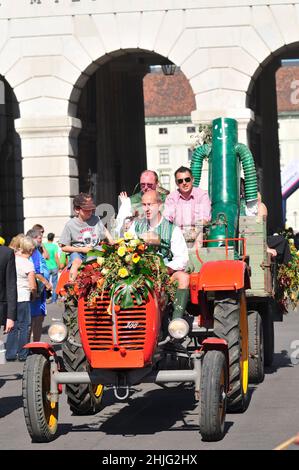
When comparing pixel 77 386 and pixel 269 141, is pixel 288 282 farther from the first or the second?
pixel 269 141

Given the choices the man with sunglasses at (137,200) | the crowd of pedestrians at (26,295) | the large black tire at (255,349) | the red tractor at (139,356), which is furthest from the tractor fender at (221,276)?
the crowd of pedestrians at (26,295)

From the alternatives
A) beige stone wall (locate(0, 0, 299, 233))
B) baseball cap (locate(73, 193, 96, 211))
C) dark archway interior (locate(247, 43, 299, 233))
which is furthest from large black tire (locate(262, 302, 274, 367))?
dark archway interior (locate(247, 43, 299, 233))

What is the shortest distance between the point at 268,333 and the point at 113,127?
25987 mm

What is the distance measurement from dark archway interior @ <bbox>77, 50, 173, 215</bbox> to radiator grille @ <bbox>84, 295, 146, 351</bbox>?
985 inches

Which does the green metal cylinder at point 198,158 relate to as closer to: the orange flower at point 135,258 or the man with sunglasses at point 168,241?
the man with sunglasses at point 168,241

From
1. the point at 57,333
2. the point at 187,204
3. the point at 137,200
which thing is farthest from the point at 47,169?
the point at 57,333

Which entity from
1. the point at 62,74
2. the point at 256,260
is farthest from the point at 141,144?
the point at 256,260

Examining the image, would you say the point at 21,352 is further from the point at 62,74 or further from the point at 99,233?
the point at 62,74

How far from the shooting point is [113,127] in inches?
1617

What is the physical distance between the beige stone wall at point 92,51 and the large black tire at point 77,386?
671 inches

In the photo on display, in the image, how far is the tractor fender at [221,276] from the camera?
11.9 m

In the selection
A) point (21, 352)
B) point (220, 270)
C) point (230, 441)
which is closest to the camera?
point (230, 441)

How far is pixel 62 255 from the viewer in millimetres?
27953
